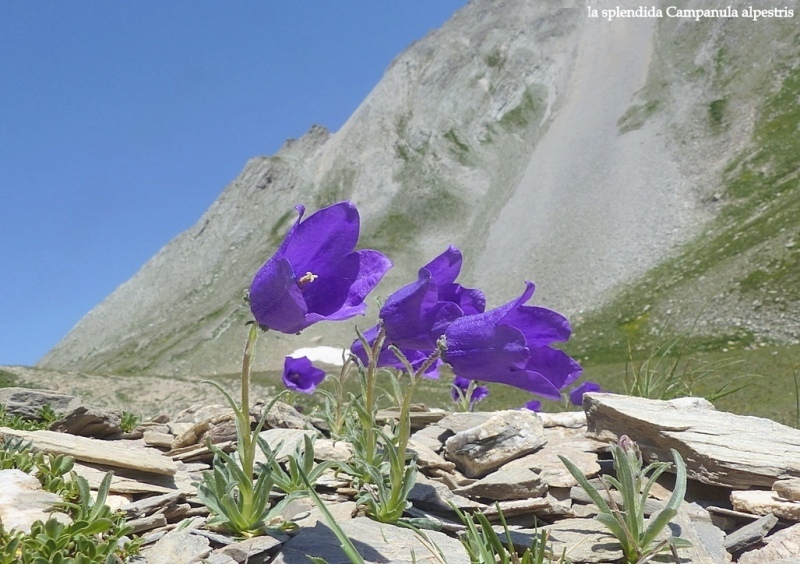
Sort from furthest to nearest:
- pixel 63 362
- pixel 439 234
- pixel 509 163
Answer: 1. pixel 63 362
2. pixel 509 163
3. pixel 439 234

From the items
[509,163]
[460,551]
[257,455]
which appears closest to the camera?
[460,551]

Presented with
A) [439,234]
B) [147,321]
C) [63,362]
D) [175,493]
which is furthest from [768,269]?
[63,362]

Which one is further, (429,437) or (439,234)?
(439,234)

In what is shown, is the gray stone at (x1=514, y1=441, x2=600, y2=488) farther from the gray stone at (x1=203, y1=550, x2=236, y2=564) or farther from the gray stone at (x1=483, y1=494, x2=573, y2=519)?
the gray stone at (x1=203, y1=550, x2=236, y2=564)

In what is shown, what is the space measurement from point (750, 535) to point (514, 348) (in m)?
1.75

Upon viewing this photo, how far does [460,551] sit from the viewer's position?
3.11 meters

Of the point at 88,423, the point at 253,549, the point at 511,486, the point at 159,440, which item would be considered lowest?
the point at 511,486

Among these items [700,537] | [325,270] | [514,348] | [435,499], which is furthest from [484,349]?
[700,537]

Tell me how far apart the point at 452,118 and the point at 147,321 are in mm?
64533

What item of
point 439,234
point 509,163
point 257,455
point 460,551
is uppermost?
point 509,163

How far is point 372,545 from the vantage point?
120 inches

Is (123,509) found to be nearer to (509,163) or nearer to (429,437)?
(429,437)

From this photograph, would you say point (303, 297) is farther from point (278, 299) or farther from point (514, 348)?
point (514, 348)

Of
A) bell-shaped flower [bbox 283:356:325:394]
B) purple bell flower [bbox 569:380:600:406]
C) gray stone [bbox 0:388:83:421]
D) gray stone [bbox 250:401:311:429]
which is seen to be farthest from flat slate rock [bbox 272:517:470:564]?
purple bell flower [bbox 569:380:600:406]
